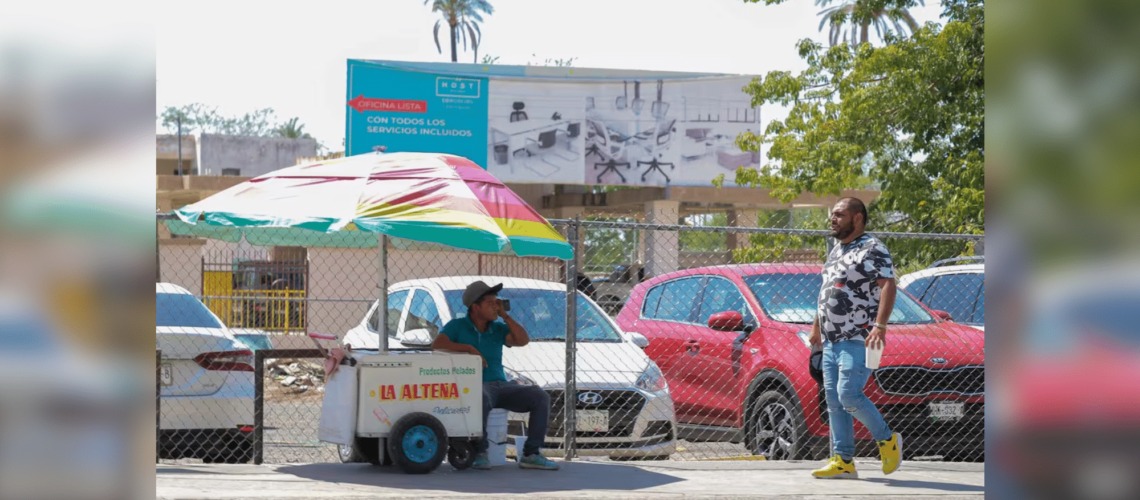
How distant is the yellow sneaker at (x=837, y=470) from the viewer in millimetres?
8055

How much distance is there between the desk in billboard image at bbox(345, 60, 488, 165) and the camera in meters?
37.5

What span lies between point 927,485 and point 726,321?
2.29m

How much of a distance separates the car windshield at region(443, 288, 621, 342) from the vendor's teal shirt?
1437 millimetres

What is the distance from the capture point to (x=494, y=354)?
28.3 ft

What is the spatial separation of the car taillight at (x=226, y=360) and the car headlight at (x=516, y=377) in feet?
6.35

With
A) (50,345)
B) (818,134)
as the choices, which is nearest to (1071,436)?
(50,345)

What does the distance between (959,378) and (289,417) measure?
8.36 meters

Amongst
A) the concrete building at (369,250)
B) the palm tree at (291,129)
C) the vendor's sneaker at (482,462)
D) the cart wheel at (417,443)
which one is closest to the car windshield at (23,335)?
the concrete building at (369,250)

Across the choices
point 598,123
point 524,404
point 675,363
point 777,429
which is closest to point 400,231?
point 524,404

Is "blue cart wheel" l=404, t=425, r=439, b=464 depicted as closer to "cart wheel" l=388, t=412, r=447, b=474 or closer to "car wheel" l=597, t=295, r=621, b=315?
"cart wheel" l=388, t=412, r=447, b=474

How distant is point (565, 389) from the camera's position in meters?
9.11

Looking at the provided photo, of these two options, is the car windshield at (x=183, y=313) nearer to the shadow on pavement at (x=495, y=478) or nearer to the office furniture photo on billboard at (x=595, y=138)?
the shadow on pavement at (x=495, y=478)

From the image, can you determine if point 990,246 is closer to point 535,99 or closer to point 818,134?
point 818,134

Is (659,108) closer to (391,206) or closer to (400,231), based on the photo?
(391,206)
